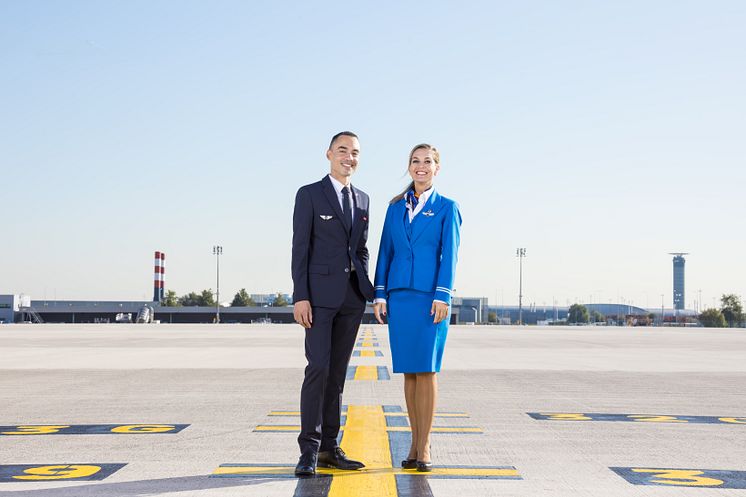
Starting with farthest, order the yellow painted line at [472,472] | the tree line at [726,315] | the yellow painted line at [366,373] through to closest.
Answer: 1. the tree line at [726,315]
2. the yellow painted line at [366,373]
3. the yellow painted line at [472,472]

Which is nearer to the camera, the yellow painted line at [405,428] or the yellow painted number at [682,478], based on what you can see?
the yellow painted number at [682,478]

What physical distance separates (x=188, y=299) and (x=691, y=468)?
5874 inches

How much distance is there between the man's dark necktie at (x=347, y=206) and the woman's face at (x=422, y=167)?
433 mm

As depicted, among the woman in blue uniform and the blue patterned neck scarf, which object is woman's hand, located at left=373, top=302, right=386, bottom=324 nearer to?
the woman in blue uniform

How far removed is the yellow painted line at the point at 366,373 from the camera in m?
11.7

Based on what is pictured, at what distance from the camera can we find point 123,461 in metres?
5.00

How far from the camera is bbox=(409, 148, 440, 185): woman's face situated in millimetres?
5055

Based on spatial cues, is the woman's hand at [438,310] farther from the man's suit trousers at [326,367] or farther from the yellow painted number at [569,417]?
the yellow painted number at [569,417]

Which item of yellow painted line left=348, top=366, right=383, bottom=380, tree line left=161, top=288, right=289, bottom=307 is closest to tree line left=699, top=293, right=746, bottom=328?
tree line left=161, top=288, right=289, bottom=307

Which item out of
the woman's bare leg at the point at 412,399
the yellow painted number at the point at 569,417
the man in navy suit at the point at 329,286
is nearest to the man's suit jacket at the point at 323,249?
the man in navy suit at the point at 329,286

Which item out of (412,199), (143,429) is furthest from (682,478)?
(143,429)

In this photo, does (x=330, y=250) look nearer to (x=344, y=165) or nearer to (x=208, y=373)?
(x=344, y=165)

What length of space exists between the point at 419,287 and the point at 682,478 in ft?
6.05

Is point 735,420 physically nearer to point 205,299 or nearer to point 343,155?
point 343,155
